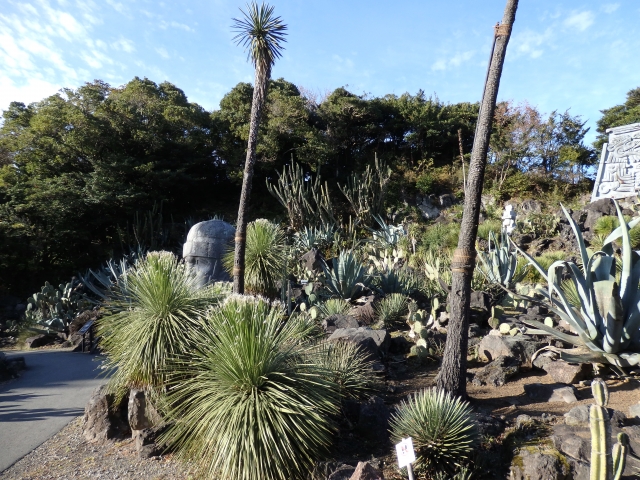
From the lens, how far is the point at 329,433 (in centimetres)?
438

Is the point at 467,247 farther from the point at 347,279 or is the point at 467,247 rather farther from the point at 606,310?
the point at 347,279

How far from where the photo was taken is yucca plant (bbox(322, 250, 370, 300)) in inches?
390

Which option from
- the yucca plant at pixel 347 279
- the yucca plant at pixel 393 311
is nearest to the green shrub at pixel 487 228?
the yucca plant at pixel 347 279

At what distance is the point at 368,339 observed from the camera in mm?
6328

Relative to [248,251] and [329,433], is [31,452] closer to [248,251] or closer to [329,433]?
[329,433]

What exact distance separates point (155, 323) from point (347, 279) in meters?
5.06

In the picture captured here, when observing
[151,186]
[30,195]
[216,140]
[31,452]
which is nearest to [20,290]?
[30,195]

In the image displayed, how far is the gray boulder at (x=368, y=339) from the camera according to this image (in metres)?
6.24

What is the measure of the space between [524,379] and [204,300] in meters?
3.96

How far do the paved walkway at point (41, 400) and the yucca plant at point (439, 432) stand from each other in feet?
14.1

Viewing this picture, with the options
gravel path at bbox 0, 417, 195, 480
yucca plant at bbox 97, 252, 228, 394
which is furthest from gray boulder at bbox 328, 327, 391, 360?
gravel path at bbox 0, 417, 195, 480

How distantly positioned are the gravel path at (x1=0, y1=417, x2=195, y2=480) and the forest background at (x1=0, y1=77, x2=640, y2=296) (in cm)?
1374

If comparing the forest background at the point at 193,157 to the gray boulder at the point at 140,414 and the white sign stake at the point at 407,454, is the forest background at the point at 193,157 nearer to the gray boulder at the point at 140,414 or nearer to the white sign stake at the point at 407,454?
the gray boulder at the point at 140,414

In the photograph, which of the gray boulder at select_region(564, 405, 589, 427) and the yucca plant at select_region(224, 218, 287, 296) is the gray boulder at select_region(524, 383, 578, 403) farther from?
the yucca plant at select_region(224, 218, 287, 296)
